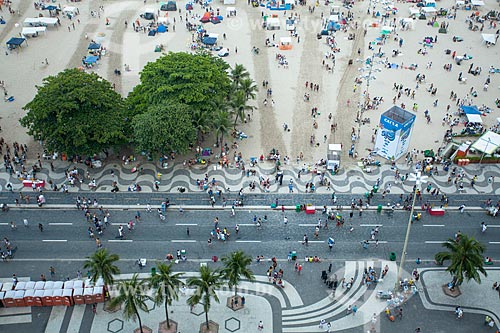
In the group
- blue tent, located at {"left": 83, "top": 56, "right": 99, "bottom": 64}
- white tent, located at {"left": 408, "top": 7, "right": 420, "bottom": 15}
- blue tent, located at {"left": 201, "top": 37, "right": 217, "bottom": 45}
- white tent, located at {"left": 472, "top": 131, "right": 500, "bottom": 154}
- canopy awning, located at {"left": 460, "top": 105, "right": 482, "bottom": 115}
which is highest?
white tent, located at {"left": 408, "top": 7, "right": 420, "bottom": 15}

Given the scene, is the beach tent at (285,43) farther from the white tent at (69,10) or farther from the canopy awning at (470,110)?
the white tent at (69,10)

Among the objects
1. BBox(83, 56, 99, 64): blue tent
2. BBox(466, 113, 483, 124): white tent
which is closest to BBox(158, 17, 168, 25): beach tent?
BBox(83, 56, 99, 64): blue tent

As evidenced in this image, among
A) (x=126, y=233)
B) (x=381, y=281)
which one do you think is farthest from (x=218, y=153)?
(x=381, y=281)

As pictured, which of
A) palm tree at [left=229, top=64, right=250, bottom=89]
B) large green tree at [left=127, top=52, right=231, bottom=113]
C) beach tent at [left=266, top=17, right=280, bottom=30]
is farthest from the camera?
beach tent at [left=266, top=17, right=280, bottom=30]

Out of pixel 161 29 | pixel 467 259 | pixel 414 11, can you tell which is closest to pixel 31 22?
pixel 161 29

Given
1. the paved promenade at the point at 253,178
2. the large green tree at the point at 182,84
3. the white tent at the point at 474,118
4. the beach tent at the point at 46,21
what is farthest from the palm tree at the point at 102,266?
the beach tent at the point at 46,21

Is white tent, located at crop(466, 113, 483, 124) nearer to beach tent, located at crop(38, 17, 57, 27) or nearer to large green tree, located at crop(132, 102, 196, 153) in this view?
large green tree, located at crop(132, 102, 196, 153)
